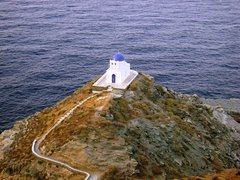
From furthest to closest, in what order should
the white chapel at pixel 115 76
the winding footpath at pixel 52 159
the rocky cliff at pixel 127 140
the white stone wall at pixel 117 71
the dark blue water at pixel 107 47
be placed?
the dark blue water at pixel 107 47 → the white stone wall at pixel 117 71 → the white chapel at pixel 115 76 → the rocky cliff at pixel 127 140 → the winding footpath at pixel 52 159

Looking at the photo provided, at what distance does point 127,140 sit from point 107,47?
82549 mm

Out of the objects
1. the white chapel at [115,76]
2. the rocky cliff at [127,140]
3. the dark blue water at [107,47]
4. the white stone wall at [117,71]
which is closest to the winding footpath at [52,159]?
the rocky cliff at [127,140]

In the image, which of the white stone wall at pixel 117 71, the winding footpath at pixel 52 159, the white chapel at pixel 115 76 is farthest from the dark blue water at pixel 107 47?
the winding footpath at pixel 52 159

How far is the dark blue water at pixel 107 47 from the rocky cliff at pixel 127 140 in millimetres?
29930

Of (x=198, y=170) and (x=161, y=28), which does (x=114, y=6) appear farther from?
(x=198, y=170)

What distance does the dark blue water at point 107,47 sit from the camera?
101 m

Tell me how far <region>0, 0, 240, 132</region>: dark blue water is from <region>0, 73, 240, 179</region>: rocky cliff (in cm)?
2993

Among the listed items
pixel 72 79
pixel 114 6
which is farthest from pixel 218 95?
pixel 114 6

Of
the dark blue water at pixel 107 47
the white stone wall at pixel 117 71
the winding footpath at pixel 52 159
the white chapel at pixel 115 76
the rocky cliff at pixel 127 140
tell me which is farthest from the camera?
the dark blue water at pixel 107 47

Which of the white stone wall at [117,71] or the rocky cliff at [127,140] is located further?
the white stone wall at [117,71]

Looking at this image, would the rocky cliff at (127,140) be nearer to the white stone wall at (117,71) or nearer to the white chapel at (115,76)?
the white chapel at (115,76)

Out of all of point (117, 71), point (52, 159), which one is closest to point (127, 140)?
point (52, 159)

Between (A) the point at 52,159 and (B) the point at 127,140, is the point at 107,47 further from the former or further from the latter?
(A) the point at 52,159

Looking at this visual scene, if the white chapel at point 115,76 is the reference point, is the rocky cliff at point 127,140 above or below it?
below
